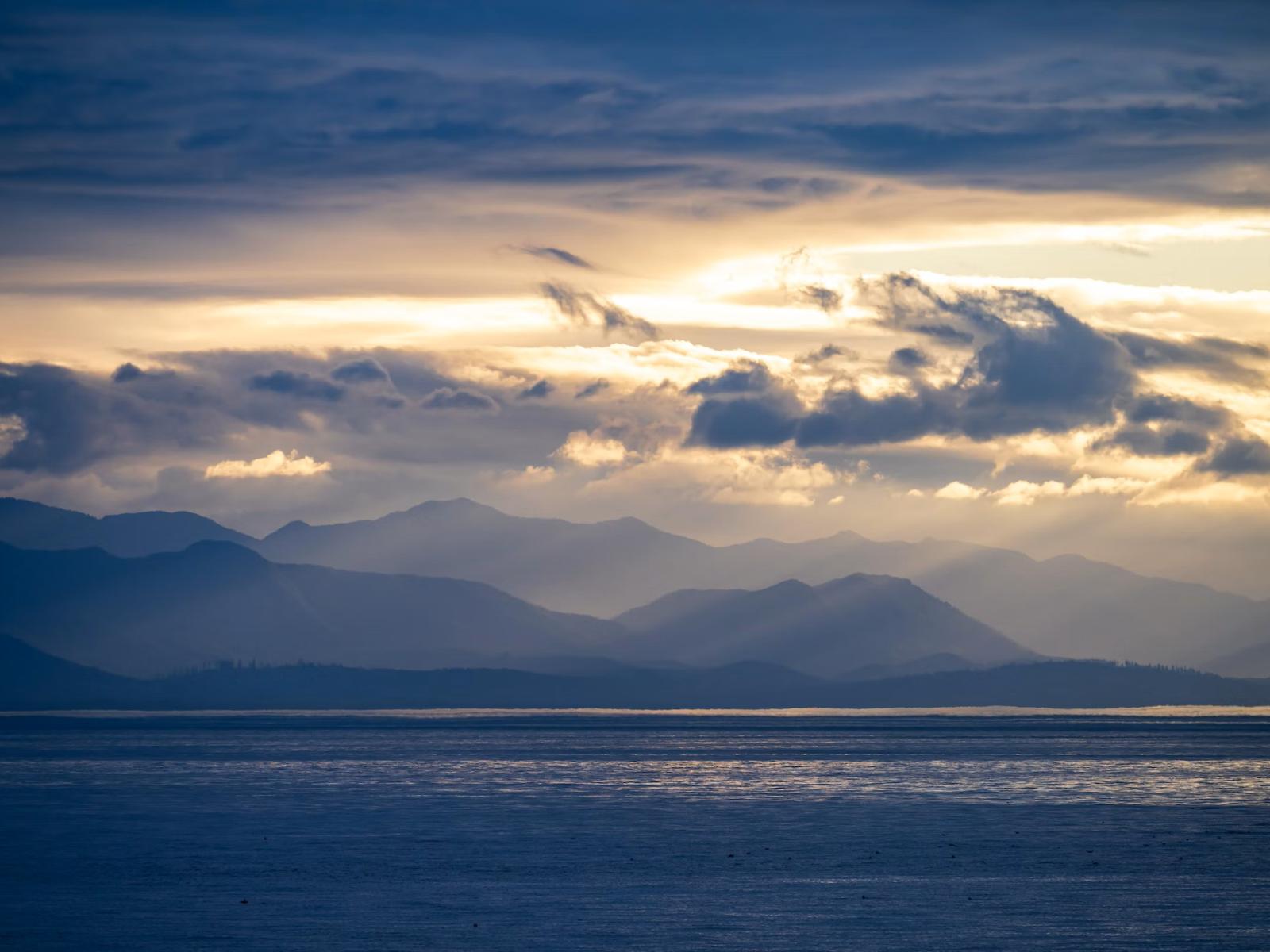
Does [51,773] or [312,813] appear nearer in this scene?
[312,813]

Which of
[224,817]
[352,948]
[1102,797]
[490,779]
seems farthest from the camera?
[490,779]

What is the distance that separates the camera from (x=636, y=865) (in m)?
87.5

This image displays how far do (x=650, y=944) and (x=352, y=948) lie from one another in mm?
11467

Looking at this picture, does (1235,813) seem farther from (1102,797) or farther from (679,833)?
(679,833)

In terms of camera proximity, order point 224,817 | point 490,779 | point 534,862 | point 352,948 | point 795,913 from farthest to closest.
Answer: point 490,779 < point 224,817 < point 534,862 < point 795,913 < point 352,948

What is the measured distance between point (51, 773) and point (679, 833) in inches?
3451

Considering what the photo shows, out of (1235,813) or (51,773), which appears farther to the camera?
(51,773)

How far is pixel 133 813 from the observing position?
117m

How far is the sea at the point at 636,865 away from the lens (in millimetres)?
67062

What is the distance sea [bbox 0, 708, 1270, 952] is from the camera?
67.1 metres

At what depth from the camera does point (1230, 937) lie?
64125 mm

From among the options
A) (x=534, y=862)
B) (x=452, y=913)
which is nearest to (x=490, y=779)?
(x=534, y=862)

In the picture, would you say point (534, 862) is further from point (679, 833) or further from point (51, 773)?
point (51, 773)

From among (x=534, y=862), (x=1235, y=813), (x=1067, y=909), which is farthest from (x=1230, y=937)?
(x=1235, y=813)
